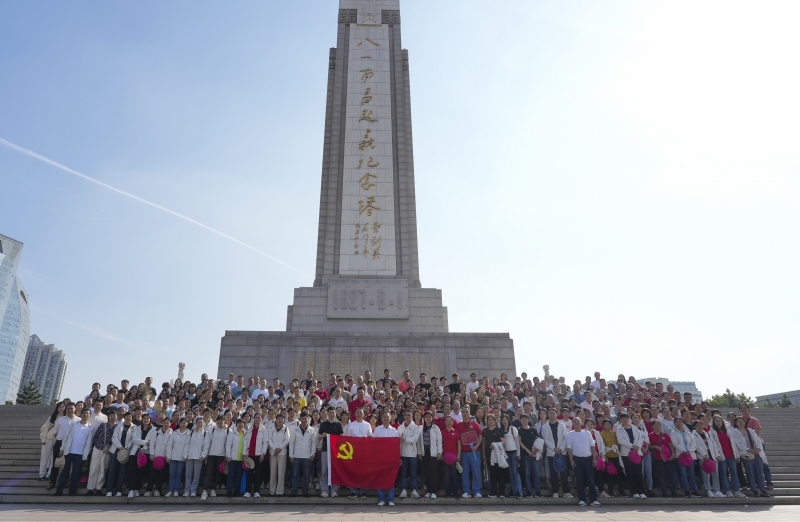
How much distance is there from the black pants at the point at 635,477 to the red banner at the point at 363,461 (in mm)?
3463

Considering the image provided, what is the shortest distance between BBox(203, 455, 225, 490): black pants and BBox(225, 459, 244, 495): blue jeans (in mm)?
288

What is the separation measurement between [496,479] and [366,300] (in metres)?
8.76

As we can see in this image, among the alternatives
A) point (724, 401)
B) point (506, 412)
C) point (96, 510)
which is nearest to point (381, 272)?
point (506, 412)

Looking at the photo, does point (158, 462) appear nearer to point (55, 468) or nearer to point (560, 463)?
point (55, 468)

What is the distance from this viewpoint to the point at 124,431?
7.61m

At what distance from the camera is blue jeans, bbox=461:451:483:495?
745cm

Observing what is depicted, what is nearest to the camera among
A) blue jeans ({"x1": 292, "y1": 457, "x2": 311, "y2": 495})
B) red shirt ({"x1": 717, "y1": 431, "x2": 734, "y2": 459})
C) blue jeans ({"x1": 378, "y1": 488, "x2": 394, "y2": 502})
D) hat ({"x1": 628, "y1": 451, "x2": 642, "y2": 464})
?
blue jeans ({"x1": 378, "y1": 488, "x2": 394, "y2": 502})

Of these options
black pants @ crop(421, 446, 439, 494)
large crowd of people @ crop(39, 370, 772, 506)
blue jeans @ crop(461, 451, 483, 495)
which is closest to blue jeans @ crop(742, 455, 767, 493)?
large crowd of people @ crop(39, 370, 772, 506)

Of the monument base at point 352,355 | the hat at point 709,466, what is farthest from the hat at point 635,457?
the monument base at point 352,355

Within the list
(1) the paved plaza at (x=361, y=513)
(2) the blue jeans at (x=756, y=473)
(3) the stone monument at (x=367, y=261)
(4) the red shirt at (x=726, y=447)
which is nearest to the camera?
(1) the paved plaza at (x=361, y=513)

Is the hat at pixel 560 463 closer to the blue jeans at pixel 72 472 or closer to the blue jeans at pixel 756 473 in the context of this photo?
the blue jeans at pixel 756 473

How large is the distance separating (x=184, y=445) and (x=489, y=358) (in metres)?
9.00

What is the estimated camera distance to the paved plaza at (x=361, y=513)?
5.85 m

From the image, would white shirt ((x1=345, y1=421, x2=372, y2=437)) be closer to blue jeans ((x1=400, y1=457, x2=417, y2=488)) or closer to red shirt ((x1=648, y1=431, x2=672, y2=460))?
blue jeans ((x1=400, y1=457, x2=417, y2=488))
